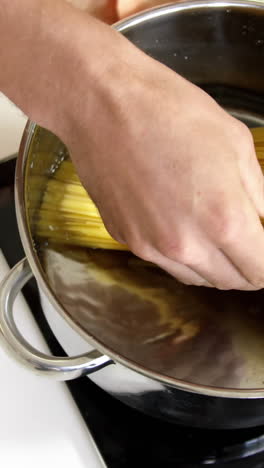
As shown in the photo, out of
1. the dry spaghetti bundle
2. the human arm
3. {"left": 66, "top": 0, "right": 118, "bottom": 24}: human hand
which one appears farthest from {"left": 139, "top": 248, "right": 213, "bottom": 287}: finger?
{"left": 66, "top": 0, "right": 118, "bottom": 24}: human hand

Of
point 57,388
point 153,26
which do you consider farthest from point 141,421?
point 153,26

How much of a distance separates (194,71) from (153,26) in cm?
9

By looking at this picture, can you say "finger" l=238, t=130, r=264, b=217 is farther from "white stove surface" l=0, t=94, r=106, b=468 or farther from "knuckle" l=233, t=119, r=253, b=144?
"white stove surface" l=0, t=94, r=106, b=468

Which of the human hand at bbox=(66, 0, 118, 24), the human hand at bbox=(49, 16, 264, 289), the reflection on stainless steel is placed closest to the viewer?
the human hand at bbox=(49, 16, 264, 289)

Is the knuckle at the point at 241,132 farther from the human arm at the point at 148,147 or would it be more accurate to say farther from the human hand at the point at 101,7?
the human hand at the point at 101,7

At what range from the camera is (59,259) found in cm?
49

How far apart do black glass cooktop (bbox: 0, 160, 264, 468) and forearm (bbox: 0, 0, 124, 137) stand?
26 centimetres

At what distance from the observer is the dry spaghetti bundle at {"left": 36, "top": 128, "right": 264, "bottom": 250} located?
0.50 metres

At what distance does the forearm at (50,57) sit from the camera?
0.33m

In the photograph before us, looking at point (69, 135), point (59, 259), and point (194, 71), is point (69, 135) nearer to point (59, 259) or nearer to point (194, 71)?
point (59, 259)

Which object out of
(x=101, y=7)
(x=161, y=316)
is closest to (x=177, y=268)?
(x=161, y=316)

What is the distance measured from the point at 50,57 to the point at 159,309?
0.81 ft

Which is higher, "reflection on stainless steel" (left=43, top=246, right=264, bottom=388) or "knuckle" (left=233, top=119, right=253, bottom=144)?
"knuckle" (left=233, top=119, right=253, bottom=144)

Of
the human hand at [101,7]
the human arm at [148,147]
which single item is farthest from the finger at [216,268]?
the human hand at [101,7]
